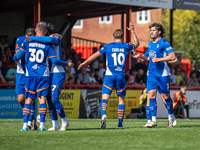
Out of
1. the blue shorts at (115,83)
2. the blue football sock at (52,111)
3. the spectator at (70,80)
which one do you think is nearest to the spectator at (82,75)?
the spectator at (70,80)

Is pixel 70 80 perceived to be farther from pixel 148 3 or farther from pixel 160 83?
pixel 160 83

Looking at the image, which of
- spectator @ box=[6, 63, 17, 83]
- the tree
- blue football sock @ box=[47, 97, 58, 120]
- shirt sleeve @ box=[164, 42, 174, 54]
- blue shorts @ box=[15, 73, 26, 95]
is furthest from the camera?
the tree

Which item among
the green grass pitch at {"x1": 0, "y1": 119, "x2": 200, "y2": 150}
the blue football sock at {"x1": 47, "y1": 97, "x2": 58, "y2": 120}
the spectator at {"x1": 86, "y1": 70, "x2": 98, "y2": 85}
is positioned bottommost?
the green grass pitch at {"x1": 0, "y1": 119, "x2": 200, "y2": 150}

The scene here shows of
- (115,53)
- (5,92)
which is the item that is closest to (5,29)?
(5,92)

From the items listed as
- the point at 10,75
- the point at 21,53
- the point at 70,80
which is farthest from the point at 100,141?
the point at 70,80

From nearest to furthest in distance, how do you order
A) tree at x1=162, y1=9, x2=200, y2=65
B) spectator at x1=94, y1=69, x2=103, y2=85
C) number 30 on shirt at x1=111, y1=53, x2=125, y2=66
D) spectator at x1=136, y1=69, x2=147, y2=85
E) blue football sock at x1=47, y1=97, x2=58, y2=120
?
blue football sock at x1=47, y1=97, x2=58, y2=120 → number 30 on shirt at x1=111, y1=53, x2=125, y2=66 → spectator at x1=94, y1=69, x2=103, y2=85 → spectator at x1=136, y1=69, x2=147, y2=85 → tree at x1=162, y1=9, x2=200, y2=65

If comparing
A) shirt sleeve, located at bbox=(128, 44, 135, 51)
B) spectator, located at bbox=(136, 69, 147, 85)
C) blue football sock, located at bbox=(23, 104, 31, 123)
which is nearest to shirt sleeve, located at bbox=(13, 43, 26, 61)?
blue football sock, located at bbox=(23, 104, 31, 123)

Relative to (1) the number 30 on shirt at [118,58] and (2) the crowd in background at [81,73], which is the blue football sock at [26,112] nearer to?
(1) the number 30 on shirt at [118,58]

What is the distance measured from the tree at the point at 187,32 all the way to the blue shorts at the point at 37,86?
35571 mm

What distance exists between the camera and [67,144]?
5.96m

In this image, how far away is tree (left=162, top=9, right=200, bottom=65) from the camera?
137ft

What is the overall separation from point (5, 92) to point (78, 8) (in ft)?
28.9

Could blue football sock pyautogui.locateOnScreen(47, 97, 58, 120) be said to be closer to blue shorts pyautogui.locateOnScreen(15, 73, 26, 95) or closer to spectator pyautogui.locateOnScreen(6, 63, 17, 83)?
blue shorts pyautogui.locateOnScreen(15, 73, 26, 95)

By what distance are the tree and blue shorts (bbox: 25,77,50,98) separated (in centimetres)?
3557
